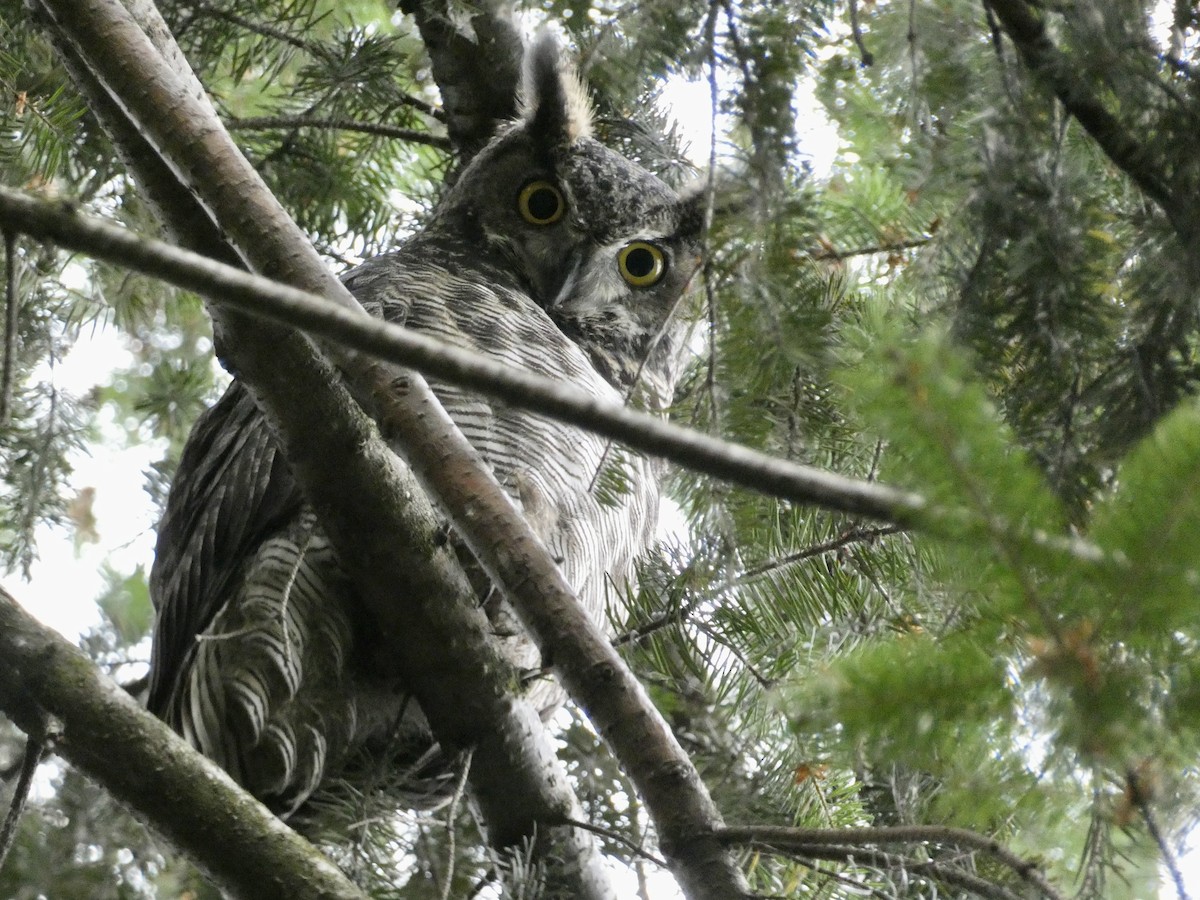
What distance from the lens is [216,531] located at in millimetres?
2318

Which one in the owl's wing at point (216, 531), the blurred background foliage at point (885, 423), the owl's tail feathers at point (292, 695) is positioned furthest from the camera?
the owl's wing at point (216, 531)

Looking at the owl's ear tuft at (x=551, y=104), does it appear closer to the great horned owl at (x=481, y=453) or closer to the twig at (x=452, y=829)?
the great horned owl at (x=481, y=453)

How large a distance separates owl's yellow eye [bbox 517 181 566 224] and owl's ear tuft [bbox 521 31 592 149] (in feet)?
0.41

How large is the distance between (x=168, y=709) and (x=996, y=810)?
179 centimetres

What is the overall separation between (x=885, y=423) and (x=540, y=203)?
2.80m

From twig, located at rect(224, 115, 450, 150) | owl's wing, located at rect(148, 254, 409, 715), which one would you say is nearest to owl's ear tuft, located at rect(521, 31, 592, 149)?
twig, located at rect(224, 115, 450, 150)

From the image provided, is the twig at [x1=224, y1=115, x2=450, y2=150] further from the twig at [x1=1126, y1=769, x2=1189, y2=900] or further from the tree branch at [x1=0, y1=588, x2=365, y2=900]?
the twig at [x1=1126, y1=769, x2=1189, y2=900]

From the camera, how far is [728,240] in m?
1.37

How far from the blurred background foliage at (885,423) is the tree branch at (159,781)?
Result: 239 millimetres

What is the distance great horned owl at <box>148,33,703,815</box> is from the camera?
2.15m

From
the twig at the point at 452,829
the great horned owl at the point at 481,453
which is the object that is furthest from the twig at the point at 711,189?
the twig at the point at 452,829

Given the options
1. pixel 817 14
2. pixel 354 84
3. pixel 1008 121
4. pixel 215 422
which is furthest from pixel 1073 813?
pixel 354 84

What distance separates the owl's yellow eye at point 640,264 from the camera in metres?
3.36

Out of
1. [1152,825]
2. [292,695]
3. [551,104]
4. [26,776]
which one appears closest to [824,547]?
[292,695]
